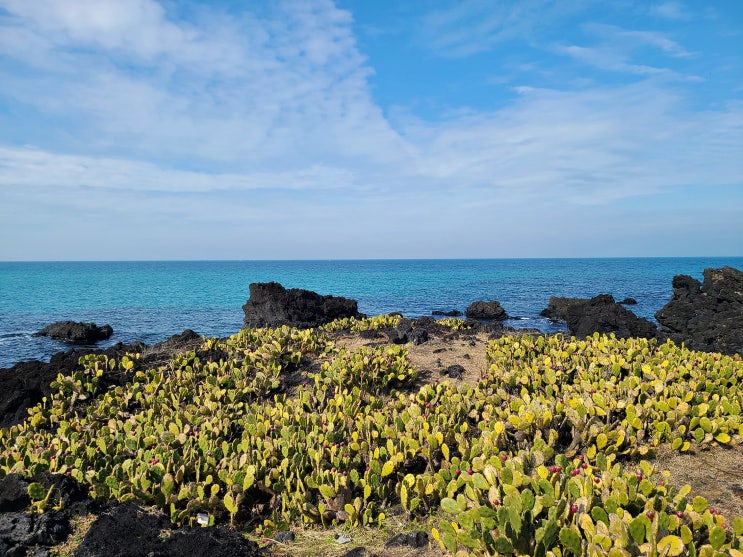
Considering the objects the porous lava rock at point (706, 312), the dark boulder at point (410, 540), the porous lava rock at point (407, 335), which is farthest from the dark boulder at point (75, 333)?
the porous lava rock at point (706, 312)

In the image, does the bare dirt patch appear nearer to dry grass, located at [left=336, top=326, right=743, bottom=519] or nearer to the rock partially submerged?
dry grass, located at [left=336, top=326, right=743, bottom=519]

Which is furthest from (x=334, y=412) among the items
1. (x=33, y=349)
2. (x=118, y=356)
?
(x=33, y=349)

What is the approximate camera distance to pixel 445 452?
5.50 m

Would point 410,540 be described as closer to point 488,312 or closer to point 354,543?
point 354,543

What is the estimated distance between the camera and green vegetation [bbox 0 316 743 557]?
3629 mm

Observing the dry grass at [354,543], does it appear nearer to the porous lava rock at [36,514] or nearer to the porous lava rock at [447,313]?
the porous lava rock at [36,514]

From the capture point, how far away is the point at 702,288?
56.9 feet

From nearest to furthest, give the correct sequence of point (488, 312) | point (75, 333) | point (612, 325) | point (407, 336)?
point (407, 336)
point (612, 325)
point (75, 333)
point (488, 312)

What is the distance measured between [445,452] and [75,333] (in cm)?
2954

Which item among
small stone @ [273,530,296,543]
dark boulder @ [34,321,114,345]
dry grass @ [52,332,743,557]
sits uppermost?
dry grass @ [52,332,743,557]

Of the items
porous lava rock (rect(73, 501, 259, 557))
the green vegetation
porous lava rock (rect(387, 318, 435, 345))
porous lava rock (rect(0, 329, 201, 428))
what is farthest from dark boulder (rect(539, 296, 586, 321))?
porous lava rock (rect(73, 501, 259, 557))

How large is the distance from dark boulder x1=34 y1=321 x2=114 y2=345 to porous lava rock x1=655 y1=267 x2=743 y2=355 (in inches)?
1171

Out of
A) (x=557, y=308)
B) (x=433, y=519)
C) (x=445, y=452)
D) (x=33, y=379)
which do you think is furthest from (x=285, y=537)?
(x=557, y=308)

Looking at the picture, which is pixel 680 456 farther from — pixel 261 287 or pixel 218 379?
pixel 261 287
